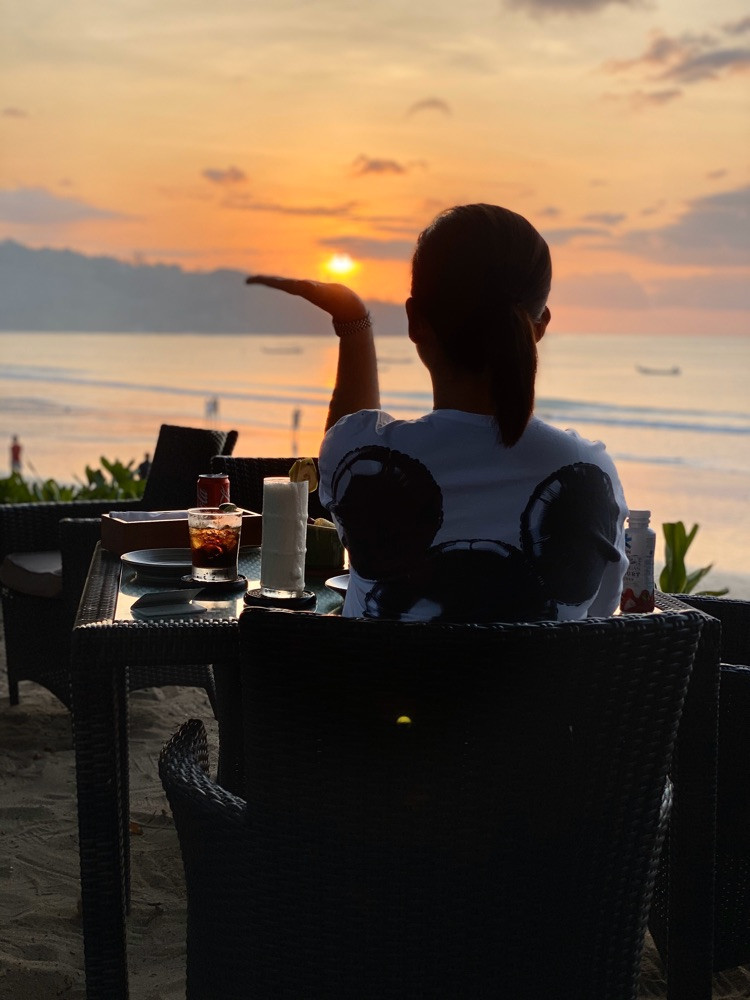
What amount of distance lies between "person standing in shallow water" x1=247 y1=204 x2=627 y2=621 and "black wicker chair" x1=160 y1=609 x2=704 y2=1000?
0.20m

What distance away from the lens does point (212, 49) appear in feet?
79.2

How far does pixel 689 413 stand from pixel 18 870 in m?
29.5

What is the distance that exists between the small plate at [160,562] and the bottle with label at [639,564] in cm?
85

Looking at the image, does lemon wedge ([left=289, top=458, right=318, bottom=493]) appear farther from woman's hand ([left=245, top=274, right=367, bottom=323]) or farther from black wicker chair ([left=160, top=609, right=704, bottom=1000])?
black wicker chair ([left=160, top=609, right=704, bottom=1000])

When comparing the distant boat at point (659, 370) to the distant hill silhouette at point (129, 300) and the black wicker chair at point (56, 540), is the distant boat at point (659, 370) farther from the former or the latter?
the black wicker chair at point (56, 540)

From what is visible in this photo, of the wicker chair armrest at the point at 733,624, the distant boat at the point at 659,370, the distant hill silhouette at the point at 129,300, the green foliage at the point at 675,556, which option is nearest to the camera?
the wicker chair armrest at the point at 733,624

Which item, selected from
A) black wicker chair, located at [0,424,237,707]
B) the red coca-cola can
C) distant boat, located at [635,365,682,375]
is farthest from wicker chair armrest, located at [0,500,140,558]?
distant boat, located at [635,365,682,375]

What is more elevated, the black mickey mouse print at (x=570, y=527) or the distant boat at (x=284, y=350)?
the distant boat at (x=284, y=350)

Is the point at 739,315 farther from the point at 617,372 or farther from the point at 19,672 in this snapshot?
the point at 19,672

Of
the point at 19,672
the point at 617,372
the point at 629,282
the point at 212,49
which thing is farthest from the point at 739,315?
the point at 19,672

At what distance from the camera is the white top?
4.57 feet

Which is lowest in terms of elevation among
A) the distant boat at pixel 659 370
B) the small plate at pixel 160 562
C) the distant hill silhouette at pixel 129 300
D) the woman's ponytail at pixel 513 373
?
the small plate at pixel 160 562

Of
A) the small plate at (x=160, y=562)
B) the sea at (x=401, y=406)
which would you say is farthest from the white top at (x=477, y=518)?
the small plate at (x=160, y=562)

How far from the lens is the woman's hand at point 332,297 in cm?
193
